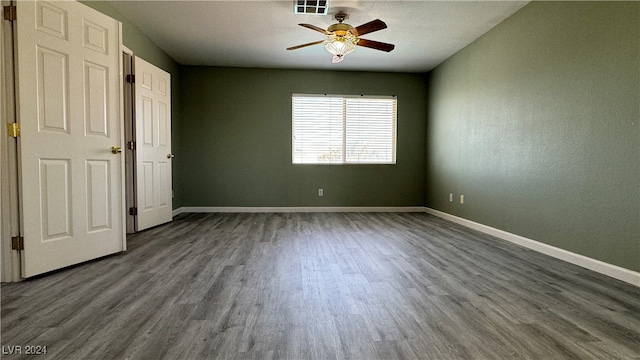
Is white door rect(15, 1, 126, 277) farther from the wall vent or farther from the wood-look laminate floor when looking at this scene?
the wall vent

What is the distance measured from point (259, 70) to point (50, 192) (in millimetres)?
4016

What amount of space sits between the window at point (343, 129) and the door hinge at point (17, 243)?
3.99 m

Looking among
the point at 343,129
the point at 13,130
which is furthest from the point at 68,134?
the point at 343,129

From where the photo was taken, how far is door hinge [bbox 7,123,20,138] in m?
2.21

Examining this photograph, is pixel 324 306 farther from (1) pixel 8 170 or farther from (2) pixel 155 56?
(2) pixel 155 56

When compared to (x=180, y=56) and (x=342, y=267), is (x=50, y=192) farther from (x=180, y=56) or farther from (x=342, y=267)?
(x=180, y=56)

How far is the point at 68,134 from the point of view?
2.49 m

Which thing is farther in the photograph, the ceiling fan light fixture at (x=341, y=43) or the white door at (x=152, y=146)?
the white door at (x=152, y=146)

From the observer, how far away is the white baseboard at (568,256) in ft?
7.61

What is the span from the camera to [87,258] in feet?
8.68

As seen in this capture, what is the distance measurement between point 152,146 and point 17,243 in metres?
2.19

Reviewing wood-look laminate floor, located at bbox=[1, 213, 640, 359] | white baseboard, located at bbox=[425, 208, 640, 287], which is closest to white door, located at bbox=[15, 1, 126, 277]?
wood-look laminate floor, located at bbox=[1, 213, 640, 359]

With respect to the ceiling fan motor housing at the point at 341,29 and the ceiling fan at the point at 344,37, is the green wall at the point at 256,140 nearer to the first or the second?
the ceiling fan at the point at 344,37

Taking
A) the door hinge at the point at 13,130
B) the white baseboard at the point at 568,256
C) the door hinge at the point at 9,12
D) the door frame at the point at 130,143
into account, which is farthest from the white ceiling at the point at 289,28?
the white baseboard at the point at 568,256
